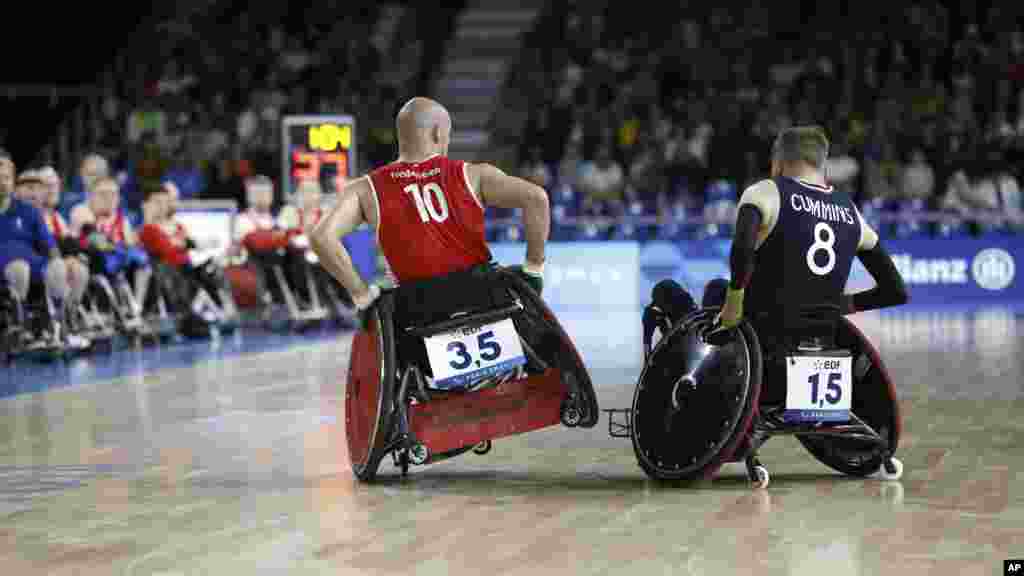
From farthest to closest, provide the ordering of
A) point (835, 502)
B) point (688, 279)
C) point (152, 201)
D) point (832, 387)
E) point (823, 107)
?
point (823, 107)
point (688, 279)
point (152, 201)
point (832, 387)
point (835, 502)

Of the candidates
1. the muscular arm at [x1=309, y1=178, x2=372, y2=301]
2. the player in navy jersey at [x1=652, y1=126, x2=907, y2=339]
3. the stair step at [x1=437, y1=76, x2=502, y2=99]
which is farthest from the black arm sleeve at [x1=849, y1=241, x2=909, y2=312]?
the stair step at [x1=437, y1=76, x2=502, y2=99]

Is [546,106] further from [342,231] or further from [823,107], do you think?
[342,231]

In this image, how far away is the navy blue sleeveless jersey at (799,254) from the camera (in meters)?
8.41

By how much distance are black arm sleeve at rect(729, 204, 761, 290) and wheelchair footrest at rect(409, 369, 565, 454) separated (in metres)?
1.09

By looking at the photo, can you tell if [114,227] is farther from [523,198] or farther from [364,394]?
[523,198]

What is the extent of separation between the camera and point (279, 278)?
2156cm

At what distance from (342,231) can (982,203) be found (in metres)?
18.8

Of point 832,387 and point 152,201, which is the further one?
point 152,201

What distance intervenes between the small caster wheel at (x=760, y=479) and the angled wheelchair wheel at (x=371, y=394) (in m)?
1.67

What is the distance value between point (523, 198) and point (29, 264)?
9224mm

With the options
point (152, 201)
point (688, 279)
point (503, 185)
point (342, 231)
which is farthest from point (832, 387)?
point (688, 279)

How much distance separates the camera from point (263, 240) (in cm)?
2145

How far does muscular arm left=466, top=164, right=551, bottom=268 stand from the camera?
28.2 ft

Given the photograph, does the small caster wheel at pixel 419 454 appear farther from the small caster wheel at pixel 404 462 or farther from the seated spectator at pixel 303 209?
the seated spectator at pixel 303 209
